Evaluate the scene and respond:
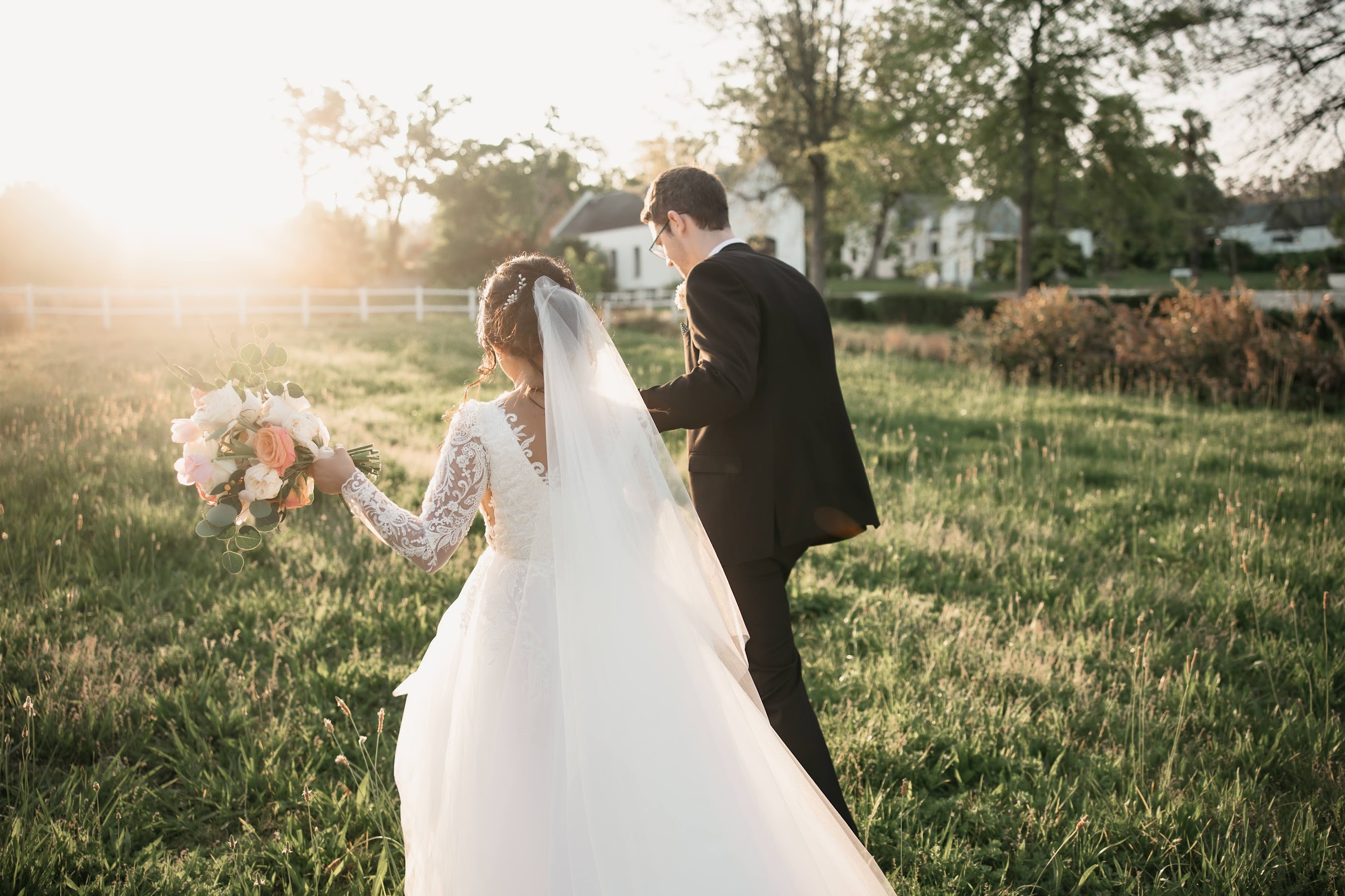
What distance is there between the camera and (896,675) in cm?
418

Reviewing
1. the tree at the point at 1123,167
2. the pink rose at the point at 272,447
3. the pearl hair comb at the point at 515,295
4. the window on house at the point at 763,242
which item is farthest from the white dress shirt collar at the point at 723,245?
the tree at the point at 1123,167

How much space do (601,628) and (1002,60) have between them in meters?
25.8

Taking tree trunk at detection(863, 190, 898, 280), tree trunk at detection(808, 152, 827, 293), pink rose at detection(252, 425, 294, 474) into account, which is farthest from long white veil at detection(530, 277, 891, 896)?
tree trunk at detection(863, 190, 898, 280)

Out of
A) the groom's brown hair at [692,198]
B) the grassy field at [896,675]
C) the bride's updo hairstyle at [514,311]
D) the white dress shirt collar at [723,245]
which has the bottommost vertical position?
the grassy field at [896,675]

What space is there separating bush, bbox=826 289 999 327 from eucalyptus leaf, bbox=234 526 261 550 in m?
28.7

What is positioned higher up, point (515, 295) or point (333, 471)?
point (515, 295)

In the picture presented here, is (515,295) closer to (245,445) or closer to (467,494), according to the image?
(467,494)

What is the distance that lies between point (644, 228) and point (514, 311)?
47.0 metres

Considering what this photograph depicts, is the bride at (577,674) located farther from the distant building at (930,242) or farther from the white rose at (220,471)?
the distant building at (930,242)

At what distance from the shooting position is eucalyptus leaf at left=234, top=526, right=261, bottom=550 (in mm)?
2297

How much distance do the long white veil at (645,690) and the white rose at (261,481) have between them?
2.42 feet

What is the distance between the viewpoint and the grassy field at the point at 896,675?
2.96 meters

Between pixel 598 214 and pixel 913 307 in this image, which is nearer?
pixel 913 307

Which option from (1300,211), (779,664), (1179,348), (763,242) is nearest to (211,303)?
(763,242)
